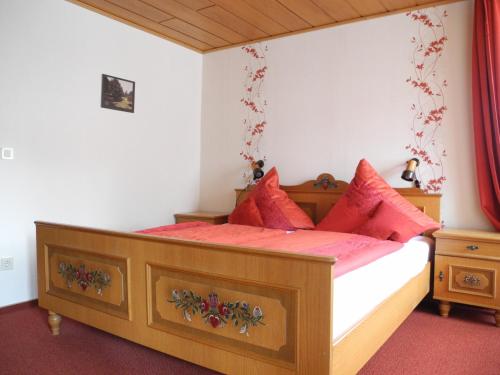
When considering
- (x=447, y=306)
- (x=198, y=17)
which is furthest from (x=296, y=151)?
(x=447, y=306)

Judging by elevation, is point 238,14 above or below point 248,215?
above

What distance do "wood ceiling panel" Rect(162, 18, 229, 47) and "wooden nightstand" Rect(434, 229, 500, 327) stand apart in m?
2.70

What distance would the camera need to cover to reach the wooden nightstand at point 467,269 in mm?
2607

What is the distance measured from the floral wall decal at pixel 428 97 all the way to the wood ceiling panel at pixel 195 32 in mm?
1805

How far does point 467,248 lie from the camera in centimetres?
268

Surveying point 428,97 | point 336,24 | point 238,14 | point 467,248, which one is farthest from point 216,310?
point 336,24

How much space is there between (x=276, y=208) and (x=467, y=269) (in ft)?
4.74

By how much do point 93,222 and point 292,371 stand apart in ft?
8.03

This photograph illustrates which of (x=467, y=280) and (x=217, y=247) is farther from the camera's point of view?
(x=467, y=280)

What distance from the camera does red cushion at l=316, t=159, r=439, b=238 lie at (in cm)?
296

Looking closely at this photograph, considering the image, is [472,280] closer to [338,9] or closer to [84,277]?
[338,9]

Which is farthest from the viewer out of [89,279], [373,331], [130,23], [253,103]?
[253,103]

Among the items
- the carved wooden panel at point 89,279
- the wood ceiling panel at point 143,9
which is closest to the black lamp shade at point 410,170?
the carved wooden panel at point 89,279

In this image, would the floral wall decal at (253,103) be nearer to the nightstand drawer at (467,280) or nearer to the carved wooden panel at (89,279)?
the nightstand drawer at (467,280)
